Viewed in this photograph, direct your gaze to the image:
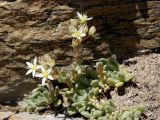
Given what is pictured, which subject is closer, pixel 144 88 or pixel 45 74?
pixel 45 74

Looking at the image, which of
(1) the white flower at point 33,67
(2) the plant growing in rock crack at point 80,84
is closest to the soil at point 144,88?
(2) the plant growing in rock crack at point 80,84

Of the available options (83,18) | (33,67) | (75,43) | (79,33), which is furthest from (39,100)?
(83,18)

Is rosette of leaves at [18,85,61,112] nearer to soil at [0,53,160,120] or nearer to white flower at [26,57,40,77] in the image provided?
white flower at [26,57,40,77]

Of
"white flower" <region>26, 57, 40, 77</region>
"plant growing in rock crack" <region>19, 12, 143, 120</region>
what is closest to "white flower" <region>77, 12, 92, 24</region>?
"plant growing in rock crack" <region>19, 12, 143, 120</region>

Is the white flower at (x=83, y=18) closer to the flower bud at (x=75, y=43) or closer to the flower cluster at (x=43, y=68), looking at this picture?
the flower bud at (x=75, y=43)

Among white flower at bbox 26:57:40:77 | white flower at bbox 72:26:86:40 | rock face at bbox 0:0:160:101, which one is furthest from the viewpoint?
rock face at bbox 0:0:160:101

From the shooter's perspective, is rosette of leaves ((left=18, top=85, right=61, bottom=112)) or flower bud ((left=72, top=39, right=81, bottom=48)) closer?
flower bud ((left=72, top=39, right=81, bottom=48))

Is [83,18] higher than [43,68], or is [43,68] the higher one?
[83,18]

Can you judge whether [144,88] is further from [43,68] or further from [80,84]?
[43,68]
